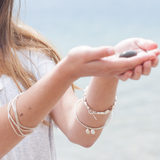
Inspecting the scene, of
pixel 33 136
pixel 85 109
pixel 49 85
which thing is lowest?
pixel 33 136

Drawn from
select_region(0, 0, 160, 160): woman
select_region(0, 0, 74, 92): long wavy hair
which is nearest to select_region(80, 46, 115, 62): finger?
select_region(0, 0, 160, 160): woman

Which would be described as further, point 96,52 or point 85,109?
point 85,109

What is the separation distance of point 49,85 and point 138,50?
23 cm

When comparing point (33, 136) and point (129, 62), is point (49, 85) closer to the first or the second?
point (129, 62)

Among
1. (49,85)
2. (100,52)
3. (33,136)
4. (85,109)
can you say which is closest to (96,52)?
(100,52)

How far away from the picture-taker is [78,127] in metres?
0.77

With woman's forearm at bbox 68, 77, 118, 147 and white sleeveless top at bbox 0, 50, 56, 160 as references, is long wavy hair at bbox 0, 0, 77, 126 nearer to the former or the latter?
white sleeveless top at bbox 0, 50, 56, 160

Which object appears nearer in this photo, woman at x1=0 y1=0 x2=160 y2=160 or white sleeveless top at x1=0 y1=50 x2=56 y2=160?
woman at x1=0 y1=0 x2=160 y2=160

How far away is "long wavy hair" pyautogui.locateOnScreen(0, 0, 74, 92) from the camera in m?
0.88

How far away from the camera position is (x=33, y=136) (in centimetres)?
85

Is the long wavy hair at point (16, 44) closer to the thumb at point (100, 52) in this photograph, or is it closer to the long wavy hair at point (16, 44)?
the long wavy hair at point (16, 44)

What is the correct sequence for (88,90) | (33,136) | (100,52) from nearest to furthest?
(100,52)
(88,90)
(33,136)

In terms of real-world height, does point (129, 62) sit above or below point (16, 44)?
above

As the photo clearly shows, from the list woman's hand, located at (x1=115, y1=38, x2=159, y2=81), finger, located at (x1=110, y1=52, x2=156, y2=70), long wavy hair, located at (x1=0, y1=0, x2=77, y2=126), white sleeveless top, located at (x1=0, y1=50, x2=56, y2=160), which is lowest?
white sleeveless top, located at (x1=0, y1=50, x2=56, y2=160)
